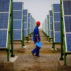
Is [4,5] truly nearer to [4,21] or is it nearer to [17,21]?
[4,21]

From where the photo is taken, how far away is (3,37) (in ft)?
26.8

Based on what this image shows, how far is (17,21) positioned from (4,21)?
6.36 m

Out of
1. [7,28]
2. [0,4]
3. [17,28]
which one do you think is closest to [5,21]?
[7,28]

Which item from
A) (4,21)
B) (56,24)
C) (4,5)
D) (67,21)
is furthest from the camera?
A: (56,24)

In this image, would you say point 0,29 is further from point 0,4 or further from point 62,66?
point 62,66

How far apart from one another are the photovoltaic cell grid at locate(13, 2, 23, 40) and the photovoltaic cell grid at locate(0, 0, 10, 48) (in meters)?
5.09

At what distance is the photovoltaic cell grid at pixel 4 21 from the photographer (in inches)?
318

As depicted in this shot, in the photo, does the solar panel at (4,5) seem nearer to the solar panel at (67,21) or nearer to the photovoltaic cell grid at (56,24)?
the solar panel at (67,21)

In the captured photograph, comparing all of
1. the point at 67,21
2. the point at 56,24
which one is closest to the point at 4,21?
the point at 67,21

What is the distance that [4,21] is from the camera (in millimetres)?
8555

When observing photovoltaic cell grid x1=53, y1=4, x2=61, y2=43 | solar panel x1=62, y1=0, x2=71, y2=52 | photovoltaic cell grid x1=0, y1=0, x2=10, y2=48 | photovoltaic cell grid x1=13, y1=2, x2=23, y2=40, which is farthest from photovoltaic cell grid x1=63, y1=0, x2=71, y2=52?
photovoltaic cell grid x1=13, y1=2, x2=23, y2=40

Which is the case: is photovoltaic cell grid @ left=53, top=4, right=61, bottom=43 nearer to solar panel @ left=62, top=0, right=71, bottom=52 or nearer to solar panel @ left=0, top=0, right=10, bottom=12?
solar panel @ left=62, top=0, right=71, bottom=52

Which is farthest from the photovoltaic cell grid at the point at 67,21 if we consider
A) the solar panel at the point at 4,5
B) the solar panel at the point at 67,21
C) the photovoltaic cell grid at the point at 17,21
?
the photovoltaic cell grid at the point at 17,21

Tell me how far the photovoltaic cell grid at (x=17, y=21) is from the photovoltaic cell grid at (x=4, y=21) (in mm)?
5093
